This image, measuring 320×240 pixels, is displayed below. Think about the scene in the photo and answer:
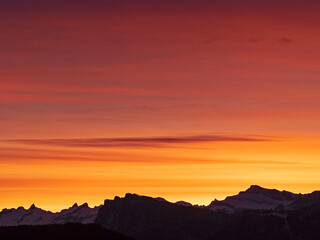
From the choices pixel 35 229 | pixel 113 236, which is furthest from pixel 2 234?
pixel 113 236

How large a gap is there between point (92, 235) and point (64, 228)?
25.0 feet

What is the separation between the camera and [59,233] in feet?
633

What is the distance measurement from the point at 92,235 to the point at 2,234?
19037mm

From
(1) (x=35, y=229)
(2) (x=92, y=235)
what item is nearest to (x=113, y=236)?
(2) (x=92, y=235)

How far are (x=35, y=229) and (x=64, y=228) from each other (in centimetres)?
628

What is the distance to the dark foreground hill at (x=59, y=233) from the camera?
188875mm

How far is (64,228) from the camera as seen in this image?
196 meters

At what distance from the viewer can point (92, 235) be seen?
19150cm

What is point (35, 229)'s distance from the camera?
194 m

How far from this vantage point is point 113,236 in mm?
190375

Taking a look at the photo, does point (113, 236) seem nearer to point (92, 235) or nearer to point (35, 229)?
point (92, 235)

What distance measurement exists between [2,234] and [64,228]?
13.8 metres

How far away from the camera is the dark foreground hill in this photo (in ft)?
620

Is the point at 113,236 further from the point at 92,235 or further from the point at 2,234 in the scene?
the point at 2,234
